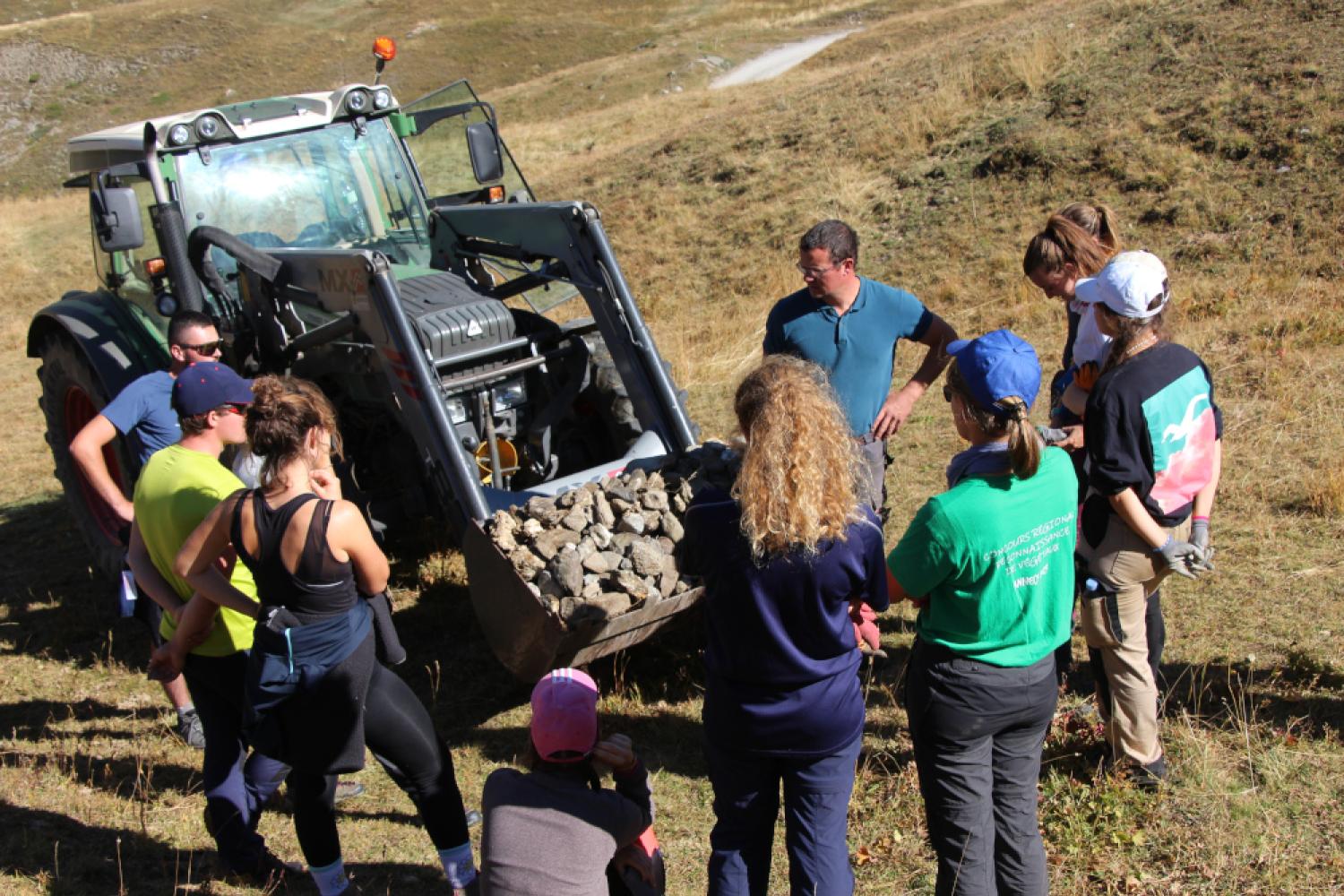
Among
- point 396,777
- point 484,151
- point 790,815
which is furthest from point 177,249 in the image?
point 790,815

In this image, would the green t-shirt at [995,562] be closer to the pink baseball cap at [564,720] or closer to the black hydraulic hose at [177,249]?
the pink baseball cap at [564,720]

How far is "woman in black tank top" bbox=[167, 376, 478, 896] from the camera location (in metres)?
3.02

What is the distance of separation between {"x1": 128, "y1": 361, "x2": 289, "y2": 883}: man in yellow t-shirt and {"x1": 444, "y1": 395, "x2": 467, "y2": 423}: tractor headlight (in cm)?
161

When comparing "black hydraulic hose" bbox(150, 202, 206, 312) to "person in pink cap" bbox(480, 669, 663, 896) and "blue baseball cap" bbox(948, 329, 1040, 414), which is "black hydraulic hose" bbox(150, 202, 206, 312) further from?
"blue baseball cap" bbox(948, 329, 1040, 414)

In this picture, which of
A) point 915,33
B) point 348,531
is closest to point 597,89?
point 915,33

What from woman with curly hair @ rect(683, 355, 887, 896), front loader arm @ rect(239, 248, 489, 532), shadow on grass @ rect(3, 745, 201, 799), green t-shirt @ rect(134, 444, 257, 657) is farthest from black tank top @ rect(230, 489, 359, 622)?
shadow on grass @ rect(3, 745, 201, 799)

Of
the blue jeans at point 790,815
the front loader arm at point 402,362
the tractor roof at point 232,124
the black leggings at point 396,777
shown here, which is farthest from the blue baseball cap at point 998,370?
the tractor roof at point 232,124

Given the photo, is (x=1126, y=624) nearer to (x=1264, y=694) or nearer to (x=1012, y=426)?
(x=1264, y=694)

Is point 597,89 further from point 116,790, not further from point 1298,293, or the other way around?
point 116,790

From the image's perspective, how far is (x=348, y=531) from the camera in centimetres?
303

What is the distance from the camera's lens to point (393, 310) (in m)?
4.71

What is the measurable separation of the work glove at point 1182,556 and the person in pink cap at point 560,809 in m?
1.82

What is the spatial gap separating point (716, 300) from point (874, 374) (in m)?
7.63

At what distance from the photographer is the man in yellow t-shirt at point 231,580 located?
349 cm
